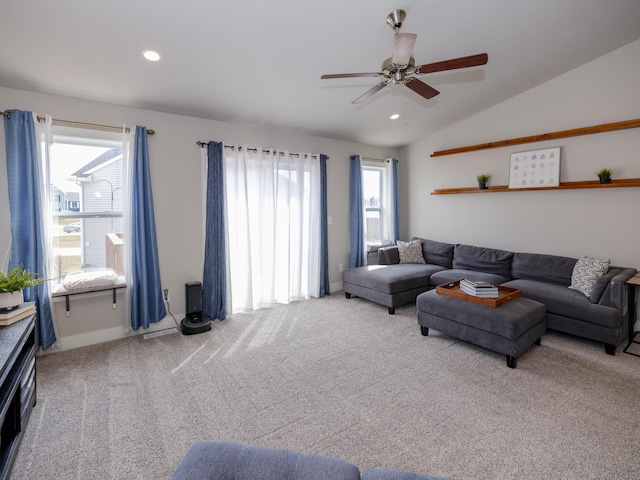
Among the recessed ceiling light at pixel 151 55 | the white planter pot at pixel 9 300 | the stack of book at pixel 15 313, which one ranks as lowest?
the stack of book at pixel 15 313

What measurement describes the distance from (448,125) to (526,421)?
14.3ft

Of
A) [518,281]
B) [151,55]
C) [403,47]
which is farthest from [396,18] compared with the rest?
[518,281]

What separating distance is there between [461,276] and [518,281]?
669 mm

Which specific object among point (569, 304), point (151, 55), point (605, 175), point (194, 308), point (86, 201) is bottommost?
point (194, 308)

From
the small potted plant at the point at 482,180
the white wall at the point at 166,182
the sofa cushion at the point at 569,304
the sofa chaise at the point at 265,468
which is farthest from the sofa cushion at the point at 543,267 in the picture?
the sofa chaise at the point at 265,468

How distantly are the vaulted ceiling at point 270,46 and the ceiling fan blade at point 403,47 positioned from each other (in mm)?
622

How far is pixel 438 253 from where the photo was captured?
5039mm

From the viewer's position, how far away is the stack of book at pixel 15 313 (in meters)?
2.05

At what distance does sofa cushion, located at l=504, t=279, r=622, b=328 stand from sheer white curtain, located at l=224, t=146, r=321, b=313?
110 inches

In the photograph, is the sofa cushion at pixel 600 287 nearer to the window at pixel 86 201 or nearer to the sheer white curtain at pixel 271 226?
the sheer white curtain at pixel 271 226

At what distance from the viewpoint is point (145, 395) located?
7.82ft

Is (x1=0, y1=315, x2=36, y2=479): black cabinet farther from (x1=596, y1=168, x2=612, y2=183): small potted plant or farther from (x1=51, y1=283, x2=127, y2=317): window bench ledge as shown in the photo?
(x1=596, y1=168, x2=612, y2=183): small potted plant

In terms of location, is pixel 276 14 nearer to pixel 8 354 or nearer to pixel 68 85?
pixel 68 85

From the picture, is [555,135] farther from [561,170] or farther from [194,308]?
[194,308]
